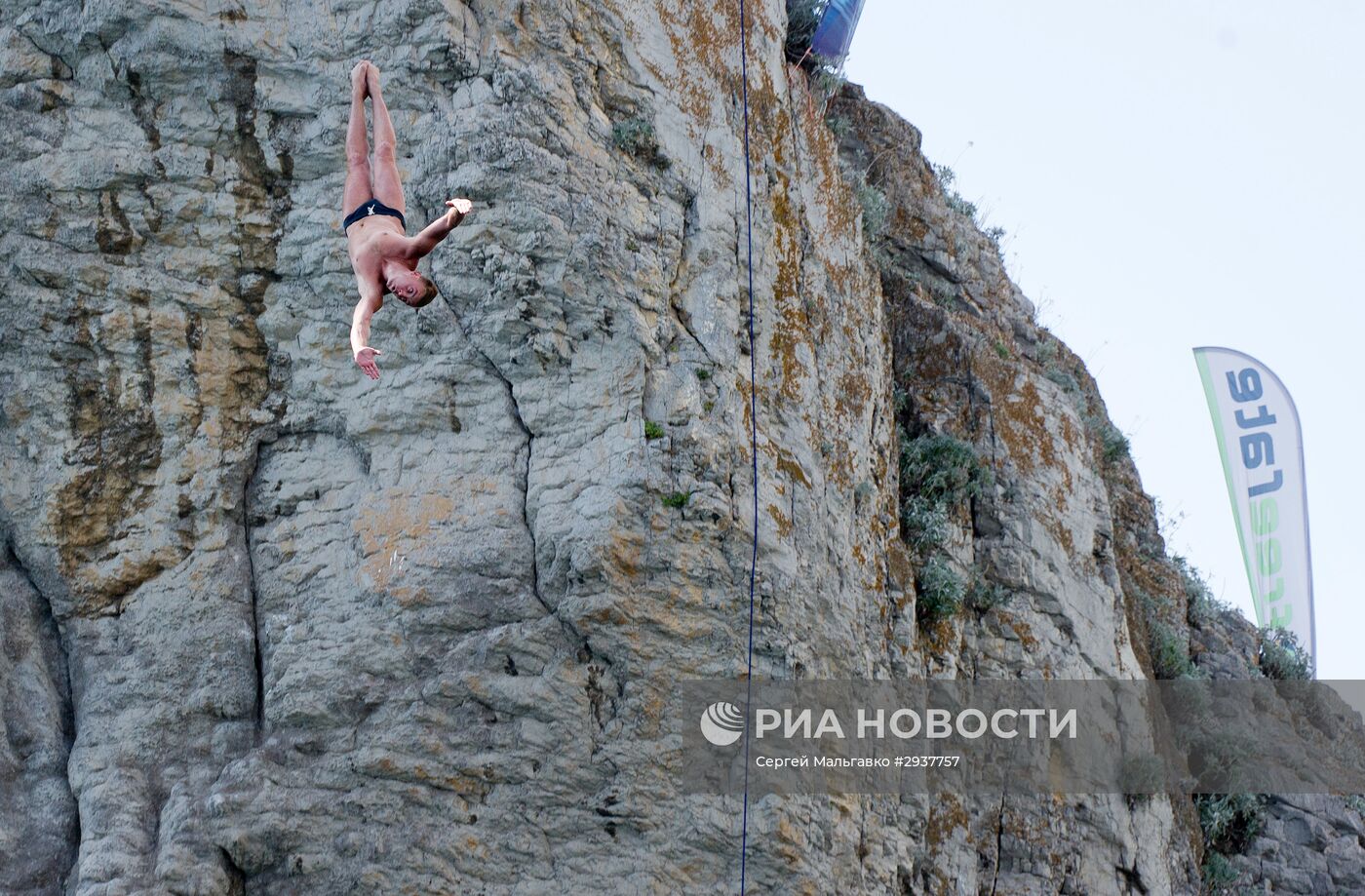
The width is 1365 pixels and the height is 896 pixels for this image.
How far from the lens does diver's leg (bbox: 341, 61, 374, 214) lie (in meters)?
9.04

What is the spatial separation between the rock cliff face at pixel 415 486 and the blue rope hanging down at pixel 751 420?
0.22ft

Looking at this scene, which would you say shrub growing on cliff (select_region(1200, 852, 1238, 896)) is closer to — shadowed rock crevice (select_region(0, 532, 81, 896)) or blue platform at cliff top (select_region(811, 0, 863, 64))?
blue platform at cliff top (select_region(811, 0, 863, 64))

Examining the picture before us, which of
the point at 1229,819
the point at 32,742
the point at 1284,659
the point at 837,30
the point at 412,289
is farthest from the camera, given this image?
the point at 1284,659

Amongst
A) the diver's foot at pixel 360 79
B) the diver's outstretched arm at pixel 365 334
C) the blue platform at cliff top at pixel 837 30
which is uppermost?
the blue platform at cliff top at pixel 837 30

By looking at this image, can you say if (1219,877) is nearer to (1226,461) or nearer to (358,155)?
(1226,461)

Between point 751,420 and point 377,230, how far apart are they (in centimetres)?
317

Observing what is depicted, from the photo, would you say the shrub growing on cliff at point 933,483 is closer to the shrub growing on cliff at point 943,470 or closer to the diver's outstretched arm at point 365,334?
the shrub growing on cliff at point 943,470

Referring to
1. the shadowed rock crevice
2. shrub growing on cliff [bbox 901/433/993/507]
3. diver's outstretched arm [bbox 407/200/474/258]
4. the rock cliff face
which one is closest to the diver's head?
diver's outstretched arm [bbox 407/200/474/258]

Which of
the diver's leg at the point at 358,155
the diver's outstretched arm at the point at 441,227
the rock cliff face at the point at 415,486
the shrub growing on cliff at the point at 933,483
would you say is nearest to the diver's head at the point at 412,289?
the diver's outstretched arm at the point at 441,227

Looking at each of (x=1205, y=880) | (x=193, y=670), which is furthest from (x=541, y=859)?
(x=1205, y=880)

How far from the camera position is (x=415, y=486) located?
10.7m

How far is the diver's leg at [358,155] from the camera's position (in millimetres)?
→ 9039

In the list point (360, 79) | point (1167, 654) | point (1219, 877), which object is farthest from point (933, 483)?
point (360, 79)

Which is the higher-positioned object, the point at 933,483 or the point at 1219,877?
the point at 933,483
